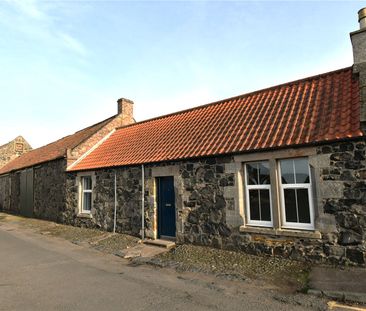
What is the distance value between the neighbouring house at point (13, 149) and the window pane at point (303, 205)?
1386 inches

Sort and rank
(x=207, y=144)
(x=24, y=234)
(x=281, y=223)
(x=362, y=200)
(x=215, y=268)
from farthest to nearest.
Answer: (x=24, y=234)
(x=207, y=144)
(x=281, y=223)
(x=215, y=268)
(x=362, y=200)

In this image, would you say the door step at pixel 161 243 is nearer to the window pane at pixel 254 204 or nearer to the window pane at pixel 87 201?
the window pane at pixel 254 204

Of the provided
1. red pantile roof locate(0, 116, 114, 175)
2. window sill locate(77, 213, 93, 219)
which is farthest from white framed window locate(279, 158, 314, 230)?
red pantile roof locate(0, 116, 114, 175)

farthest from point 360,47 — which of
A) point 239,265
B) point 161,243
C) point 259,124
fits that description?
point 161,243

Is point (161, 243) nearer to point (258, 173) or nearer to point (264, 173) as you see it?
point (258, 173)

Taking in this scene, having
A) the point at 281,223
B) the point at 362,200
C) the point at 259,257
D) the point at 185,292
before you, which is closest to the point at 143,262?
the point at 185,292

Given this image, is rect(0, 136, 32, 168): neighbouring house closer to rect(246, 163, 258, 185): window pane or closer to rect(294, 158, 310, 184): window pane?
rect(246, 163, 258, 185): window pane

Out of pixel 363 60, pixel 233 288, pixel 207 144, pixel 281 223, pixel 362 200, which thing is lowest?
pixel 233 288

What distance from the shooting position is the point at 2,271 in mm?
7398

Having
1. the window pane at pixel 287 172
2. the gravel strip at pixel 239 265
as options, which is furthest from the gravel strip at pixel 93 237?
the window pane at pixel 287 172

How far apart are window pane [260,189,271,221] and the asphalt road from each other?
2.30 meters

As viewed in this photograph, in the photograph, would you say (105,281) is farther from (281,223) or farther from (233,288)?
(281,223)

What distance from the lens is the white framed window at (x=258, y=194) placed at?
8094mm

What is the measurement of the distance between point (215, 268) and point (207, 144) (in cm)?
408
